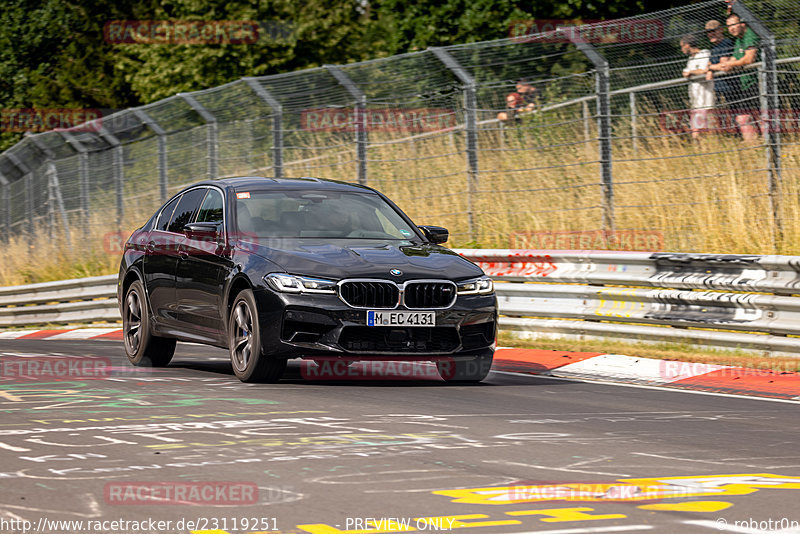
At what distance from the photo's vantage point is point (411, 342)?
32.2ft

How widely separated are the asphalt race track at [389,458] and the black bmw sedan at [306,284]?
0.36 m

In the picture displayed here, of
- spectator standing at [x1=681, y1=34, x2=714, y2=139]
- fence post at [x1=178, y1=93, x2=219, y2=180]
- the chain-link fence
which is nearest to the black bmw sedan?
the chain-link fence

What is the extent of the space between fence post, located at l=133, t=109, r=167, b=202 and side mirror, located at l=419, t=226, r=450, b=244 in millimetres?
11695

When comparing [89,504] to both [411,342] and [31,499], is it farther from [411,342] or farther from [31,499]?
[411,342]

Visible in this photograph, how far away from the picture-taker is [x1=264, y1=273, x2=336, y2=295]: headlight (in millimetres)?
9648

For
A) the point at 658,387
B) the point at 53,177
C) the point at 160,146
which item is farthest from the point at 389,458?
the point at 53,177

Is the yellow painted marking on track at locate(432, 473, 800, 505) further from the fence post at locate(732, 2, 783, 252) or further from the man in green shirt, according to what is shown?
the man in green shirt

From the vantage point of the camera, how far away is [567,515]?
5.37m

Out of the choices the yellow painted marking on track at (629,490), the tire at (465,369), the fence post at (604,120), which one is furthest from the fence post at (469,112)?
the yellow painted marking on track at (629,490)

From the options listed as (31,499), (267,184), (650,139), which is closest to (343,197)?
(267,184)

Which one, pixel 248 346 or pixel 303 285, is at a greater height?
pixel 303 285

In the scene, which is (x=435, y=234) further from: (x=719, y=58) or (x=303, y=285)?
(x=719, y=58)

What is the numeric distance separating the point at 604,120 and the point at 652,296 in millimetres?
3181

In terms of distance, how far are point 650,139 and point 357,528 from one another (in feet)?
33.7
